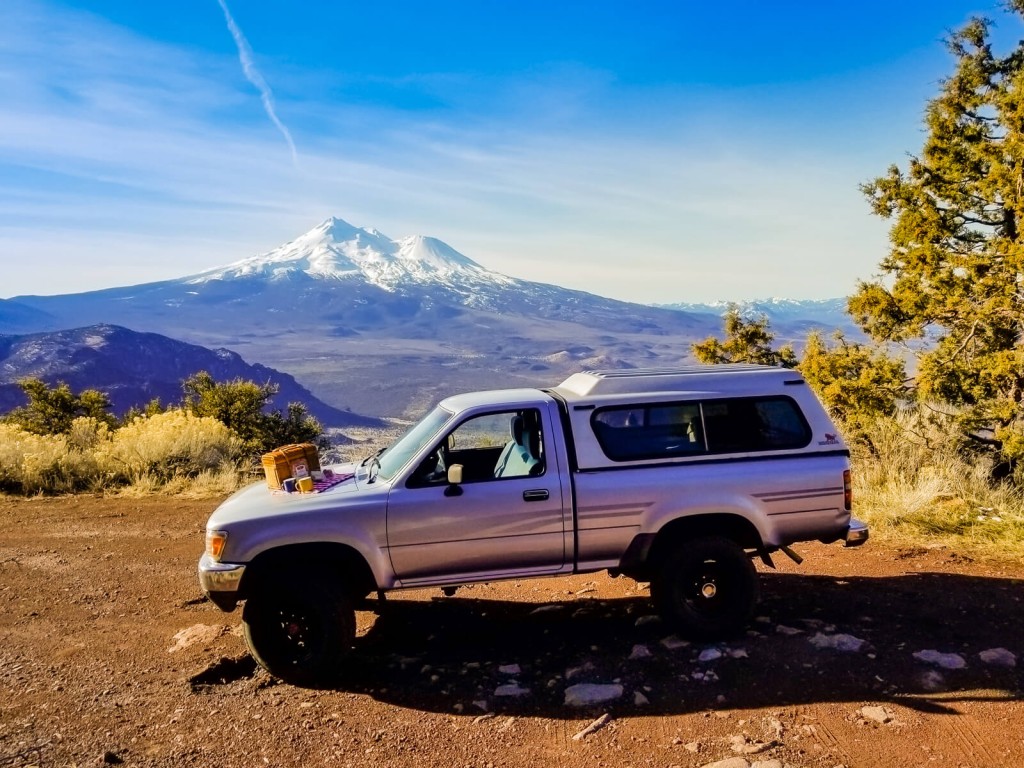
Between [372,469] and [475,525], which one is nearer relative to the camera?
[475,525]

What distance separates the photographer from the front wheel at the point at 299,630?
5047 mm

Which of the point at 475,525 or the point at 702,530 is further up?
the point at 475,525

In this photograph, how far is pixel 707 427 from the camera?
5.58 meters

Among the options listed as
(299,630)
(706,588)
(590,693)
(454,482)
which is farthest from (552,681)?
(299,630)

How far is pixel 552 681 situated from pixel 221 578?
93.8 inches

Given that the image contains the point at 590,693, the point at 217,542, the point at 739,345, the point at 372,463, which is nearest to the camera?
the point at 590,693

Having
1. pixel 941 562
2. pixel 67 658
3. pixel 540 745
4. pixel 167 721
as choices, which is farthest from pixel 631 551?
pixel 67 658

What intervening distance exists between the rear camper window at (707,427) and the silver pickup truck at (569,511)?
0.01 meters

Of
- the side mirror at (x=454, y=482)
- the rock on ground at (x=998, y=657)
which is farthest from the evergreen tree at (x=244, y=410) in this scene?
the rock on ground at (x=998, y=657)

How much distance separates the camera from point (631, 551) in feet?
17.6

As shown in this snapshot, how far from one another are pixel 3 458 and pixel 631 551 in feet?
38.9

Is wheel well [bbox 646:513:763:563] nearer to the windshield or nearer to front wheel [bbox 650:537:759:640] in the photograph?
front wheel [bbox 650:537:759:640]

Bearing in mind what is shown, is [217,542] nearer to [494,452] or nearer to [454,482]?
[454,482]

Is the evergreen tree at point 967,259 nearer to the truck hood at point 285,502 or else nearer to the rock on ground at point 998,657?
the rock on ground at point 998,657
